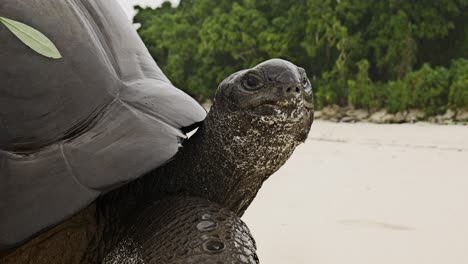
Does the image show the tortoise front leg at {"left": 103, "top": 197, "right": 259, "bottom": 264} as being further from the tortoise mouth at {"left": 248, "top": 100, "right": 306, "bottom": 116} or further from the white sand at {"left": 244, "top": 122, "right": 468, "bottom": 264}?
the white sand at {"left": 244, "top": 122, "right": 468, "bottom": 264}

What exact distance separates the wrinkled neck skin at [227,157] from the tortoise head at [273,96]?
2 centimetres

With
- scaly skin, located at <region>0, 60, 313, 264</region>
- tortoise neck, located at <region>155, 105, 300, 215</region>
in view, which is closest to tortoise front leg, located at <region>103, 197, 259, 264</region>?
scaly skin, located at <region>0, 60, 313, 264</region>

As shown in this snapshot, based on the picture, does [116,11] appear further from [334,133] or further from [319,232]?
[334,133]

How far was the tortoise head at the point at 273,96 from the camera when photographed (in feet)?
5.09

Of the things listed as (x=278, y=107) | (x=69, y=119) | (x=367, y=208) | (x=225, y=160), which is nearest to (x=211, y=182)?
(x=225, y=160)

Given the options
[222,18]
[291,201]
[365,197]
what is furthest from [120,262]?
[222,18]

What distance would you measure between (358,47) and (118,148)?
15.9 metres

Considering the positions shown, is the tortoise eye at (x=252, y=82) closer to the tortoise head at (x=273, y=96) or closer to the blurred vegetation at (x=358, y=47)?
the tortoise head at (x=273, y=96)

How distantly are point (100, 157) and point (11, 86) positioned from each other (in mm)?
309

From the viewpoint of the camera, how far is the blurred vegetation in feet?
44.7

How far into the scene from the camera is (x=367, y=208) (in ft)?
14.5

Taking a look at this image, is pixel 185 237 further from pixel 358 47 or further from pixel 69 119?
pixel 358 47

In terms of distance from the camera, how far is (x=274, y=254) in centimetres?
296

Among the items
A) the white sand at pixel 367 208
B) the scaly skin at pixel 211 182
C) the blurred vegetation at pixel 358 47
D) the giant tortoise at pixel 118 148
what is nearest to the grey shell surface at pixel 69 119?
the giant tortoise at pixel 118 148
